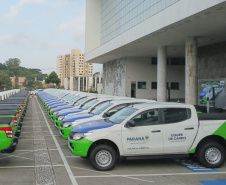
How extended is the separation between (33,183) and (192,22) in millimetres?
18134

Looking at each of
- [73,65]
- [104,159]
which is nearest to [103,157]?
[104,159]

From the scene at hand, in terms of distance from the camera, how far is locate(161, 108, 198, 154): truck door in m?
8.30

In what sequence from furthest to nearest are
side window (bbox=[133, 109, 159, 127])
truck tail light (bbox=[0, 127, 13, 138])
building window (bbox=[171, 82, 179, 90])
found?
1. building window (bbox=[171, 82, 179, 90])
2. side window (bbox=[133, 109, 159, 127])
3. truck tail light (bbox=[0, 127, 13, 138])

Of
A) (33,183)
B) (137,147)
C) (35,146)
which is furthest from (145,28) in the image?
(33,183)

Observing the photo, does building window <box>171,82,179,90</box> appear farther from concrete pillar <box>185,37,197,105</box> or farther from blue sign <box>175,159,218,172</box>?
blue sign <box>175,159,218,172</box>

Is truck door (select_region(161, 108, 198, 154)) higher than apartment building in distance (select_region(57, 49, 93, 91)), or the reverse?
apartment building in distance (select_region(57, 49, 93, 91))

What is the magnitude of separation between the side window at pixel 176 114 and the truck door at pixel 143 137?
0.35 m

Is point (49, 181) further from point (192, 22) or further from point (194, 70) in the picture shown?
point (194, 70)

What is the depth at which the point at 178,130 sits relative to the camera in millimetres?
8383

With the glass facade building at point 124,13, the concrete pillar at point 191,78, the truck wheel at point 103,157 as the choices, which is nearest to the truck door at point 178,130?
the truck wheel at point 103,157

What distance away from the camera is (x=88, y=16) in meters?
60.5

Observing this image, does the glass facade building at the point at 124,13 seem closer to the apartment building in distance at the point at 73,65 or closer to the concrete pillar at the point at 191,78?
the concrete pillar at the point at 191,78

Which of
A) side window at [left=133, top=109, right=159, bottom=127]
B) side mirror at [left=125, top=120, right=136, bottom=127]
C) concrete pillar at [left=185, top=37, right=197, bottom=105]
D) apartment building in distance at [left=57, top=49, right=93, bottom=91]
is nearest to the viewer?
side mirror at [left=125, top=120, right=136, bottom=127]

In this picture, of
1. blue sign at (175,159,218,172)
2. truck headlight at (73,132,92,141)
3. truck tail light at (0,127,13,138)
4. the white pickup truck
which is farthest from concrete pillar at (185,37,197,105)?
truck tail light at (0,127,13,138)
